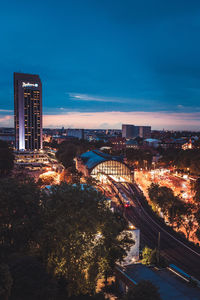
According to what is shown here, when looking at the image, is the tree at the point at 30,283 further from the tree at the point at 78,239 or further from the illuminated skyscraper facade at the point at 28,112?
the illuminated skyscraper facade at the point at 28,112

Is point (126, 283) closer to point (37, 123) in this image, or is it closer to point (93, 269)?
point (93, 269)

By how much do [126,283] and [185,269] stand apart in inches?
235

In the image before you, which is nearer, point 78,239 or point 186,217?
point 78,239

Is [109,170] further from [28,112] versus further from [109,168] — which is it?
[28,112]

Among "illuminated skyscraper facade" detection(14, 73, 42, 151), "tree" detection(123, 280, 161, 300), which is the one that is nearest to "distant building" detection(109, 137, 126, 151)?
"illuminated skyscraper facade" detection(14, 73, 42, 151)

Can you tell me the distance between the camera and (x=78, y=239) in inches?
456

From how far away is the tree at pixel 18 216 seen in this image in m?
13.5

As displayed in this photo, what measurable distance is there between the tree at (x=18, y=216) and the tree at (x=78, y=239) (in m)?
1.16

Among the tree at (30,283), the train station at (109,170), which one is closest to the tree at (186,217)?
the tree at (30,283)

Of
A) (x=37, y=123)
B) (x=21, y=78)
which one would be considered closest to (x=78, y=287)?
(x=37, y=123)

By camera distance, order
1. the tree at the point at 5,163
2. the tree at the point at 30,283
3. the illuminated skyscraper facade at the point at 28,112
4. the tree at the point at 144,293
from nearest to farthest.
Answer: the tree at the point at 144,293, the tree at the point at 30,283, the tree at the point at 5,163, the illuminated skyscraper facade at the point at 28,112

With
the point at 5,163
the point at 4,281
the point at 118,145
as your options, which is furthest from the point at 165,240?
the point at 118,145

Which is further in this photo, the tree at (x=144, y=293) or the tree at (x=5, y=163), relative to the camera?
the tree at (x=5, y=163)

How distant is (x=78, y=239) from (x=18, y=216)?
5082 millimetres
